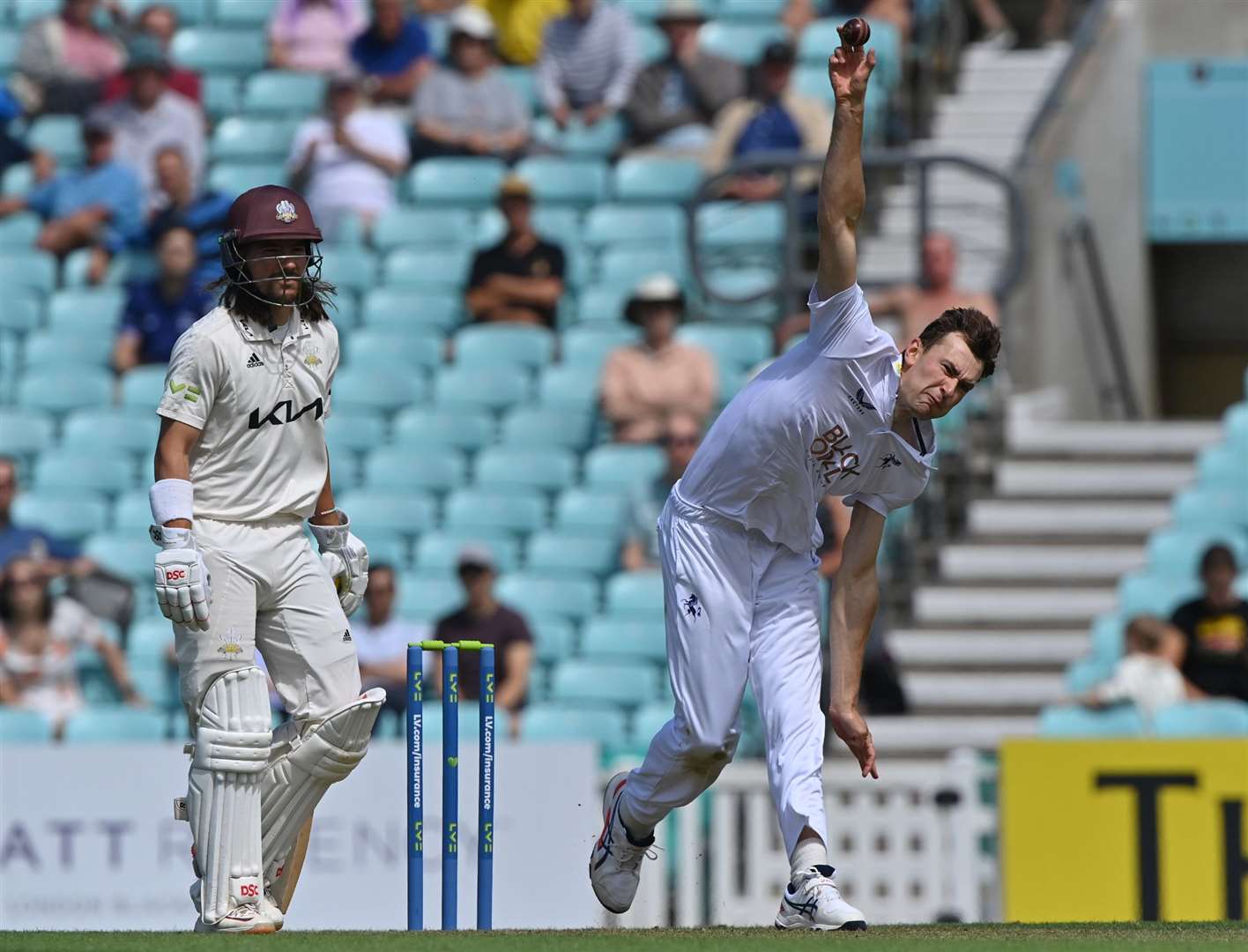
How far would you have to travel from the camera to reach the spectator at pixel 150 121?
13922 millimetres

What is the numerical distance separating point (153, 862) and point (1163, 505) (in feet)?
17.4

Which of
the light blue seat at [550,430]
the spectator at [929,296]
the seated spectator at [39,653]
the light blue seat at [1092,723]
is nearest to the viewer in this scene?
the light blue seat at [1092,723]

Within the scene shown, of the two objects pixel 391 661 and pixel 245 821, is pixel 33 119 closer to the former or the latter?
pixel 391 661

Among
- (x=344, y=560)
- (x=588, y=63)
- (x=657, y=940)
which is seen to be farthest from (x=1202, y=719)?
(x=588, y=63)

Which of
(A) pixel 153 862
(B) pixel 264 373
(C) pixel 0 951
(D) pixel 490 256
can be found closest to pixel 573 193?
(D) pixel 490 256

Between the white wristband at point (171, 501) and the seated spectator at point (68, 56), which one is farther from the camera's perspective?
the seated spectator at point (68, 56)

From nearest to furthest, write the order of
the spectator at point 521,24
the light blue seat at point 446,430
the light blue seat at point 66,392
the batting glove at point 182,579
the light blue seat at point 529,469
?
the batting glove at point 182,579, the light blue seat at point 529,469, the light blue seat at point 446,430, the light blue seat at point 66,392, the spectator at point 521,24

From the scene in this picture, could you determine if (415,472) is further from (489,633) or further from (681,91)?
(681,91)

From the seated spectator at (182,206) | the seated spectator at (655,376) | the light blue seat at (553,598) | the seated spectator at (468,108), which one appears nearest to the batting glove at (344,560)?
the light blue seat at (553,598)

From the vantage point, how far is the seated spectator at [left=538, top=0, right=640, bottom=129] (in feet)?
45.0

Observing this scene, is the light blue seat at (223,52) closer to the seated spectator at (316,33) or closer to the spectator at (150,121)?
the seated spectator at (316,33)

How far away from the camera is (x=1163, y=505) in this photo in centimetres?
1216

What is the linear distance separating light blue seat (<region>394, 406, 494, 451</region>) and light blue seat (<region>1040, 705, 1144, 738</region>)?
3.40 m

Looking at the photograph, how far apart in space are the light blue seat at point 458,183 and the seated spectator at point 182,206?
3.59 ft
